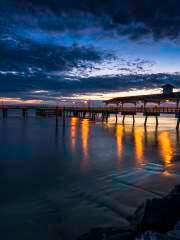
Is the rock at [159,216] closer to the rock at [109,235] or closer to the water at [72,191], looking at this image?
the rock at [109,235]

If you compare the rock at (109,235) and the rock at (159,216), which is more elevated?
the rock at (159,216)

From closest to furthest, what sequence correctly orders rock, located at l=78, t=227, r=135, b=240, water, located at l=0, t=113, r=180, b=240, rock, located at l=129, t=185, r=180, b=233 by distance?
1. rock, located at l=78, t=227, r=135, b=240
2. rock, located at l=129, t=185, r=180, b=233
3. water, located at l=0, t=113, r=180, b=240

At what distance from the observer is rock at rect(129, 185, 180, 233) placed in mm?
4918

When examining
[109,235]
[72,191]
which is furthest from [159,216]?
[72,191]

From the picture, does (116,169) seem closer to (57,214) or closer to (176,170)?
(176,170)

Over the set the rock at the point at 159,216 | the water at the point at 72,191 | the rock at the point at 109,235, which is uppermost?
the rock at the point at 159,216

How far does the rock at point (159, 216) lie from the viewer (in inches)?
194

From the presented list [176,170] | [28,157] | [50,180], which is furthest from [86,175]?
[28,157]

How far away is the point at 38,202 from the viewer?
819cm

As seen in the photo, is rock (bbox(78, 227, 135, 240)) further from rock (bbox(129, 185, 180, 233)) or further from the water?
the water

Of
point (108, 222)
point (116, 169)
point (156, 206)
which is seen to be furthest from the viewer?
point (116, 169)

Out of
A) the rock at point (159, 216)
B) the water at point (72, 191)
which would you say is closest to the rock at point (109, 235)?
the rock at point (159, 216)

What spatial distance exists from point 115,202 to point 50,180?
13.2 feet

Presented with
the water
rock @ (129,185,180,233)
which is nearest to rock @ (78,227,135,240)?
rock @ (129,185,180,233)
